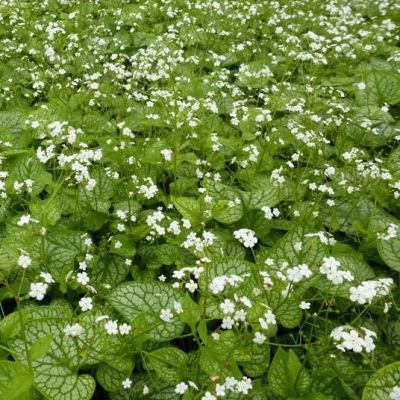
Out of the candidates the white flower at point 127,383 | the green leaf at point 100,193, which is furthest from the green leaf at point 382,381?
the green leaf at point 100,193

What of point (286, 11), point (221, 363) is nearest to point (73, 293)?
point (221, 363)

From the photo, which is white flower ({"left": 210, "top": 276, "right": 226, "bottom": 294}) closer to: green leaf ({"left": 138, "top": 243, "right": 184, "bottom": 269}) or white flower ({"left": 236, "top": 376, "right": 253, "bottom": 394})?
white flower ({"left": 236, "top": 376, "right": 253, "bottom": 394})

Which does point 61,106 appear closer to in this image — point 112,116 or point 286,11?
point 112,116

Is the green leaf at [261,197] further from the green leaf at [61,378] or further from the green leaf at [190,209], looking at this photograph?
the green leaf at [61,378]

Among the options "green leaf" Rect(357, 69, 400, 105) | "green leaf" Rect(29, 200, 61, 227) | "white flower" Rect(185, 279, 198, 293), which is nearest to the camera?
"white flower" Rect(185, 279, 198, 293)

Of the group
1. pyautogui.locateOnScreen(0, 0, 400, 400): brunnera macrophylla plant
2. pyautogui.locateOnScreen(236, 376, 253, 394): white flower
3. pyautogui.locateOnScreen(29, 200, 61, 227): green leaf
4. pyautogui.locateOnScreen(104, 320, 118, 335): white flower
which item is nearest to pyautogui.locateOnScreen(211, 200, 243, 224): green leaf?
pyautogui.locateOnScreen(0, 0, 400, 400): brunnera macrophylla plant
